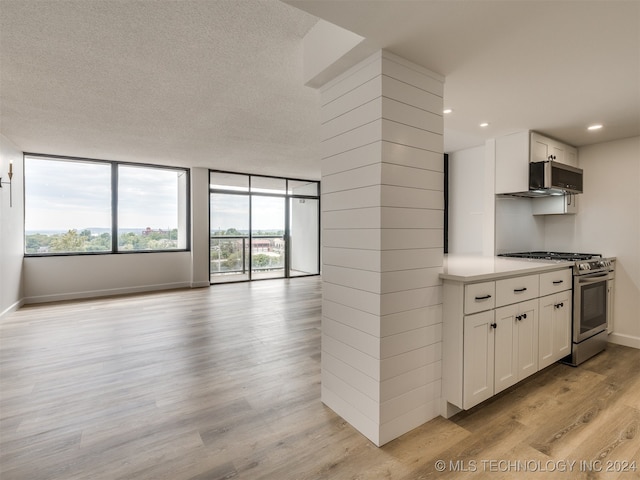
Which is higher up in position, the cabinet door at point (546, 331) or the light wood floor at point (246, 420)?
the cabinet door at point (546, 331)

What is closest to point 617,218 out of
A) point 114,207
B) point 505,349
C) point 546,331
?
point 546,331

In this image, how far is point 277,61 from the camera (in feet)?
8.09

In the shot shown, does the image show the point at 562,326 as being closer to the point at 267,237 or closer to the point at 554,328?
the point at 554,328

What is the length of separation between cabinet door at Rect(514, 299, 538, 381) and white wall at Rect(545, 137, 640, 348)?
1.95 metres

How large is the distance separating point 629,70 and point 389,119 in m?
1.77

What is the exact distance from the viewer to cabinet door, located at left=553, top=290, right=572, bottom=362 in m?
2.78

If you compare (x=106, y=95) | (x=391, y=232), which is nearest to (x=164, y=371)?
(x=391, y=232)

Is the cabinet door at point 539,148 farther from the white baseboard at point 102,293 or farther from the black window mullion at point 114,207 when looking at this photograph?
the black window mullion at point 114,207

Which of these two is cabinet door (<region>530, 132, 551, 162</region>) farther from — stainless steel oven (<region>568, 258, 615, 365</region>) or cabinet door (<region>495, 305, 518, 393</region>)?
cabinet door (<region>495, 305, 518, 393</region>)

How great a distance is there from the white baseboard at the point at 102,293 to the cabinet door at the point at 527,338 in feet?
21.0

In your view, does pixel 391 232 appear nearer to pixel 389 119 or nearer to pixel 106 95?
pixel 389 119

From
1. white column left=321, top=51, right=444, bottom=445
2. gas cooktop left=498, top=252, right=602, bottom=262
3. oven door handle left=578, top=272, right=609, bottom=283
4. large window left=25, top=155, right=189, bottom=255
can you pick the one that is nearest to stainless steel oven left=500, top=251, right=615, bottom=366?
oven door handle left=578, top=272, right=609, bottom=283

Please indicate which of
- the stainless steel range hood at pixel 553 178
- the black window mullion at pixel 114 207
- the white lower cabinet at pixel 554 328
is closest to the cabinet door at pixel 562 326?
the white lower cabinet at pixel 554 328

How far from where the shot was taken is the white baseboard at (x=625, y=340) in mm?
3472
